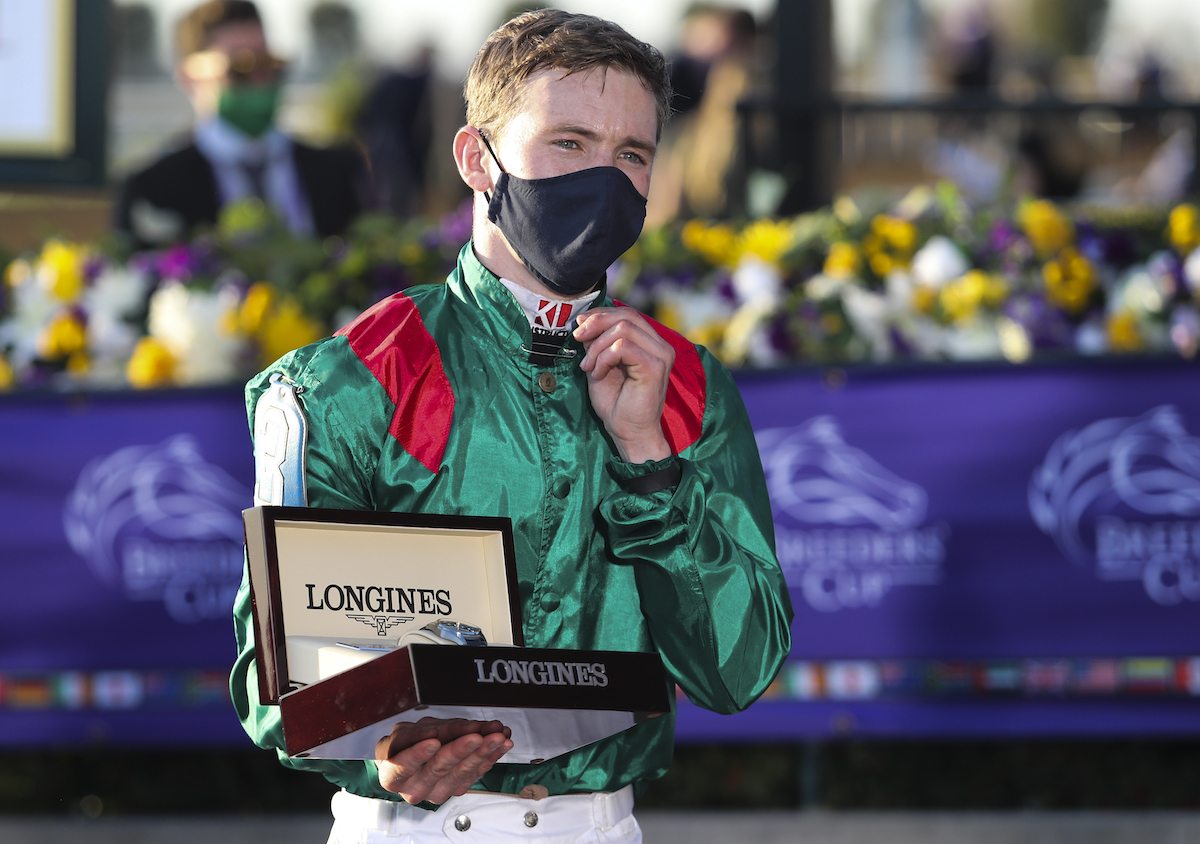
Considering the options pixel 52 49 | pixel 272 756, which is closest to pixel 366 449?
pixel 272 756

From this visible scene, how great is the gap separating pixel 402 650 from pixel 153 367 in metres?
3.50

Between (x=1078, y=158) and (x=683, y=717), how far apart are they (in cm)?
721

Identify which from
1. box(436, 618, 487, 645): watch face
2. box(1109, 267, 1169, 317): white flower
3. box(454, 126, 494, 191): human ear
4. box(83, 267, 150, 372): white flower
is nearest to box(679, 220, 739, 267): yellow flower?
box(1109, 267, 1169, 317): white flower

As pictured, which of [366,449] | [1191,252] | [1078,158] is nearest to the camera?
[366,449]

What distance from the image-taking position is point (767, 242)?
510 cm

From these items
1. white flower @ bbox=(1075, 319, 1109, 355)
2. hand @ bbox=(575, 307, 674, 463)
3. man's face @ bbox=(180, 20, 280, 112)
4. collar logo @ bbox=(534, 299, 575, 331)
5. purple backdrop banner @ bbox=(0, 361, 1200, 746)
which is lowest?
purple backdrop banner @ bbox=(0, 361, 1200, 746)

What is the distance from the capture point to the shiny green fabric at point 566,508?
6.43 feet

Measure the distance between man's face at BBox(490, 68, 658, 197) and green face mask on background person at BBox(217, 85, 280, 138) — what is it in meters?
4.35

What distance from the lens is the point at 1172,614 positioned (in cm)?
441

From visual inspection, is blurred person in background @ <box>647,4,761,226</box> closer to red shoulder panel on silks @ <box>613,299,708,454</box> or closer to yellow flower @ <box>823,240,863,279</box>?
yellow flower @ <box>823,240,863,279</box>

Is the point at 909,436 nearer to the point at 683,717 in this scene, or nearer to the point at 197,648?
the point at 683,717

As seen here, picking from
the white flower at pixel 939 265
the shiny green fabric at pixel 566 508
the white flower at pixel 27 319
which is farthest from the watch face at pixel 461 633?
the white flower at pixel 27 319

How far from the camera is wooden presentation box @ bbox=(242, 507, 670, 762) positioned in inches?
64.7

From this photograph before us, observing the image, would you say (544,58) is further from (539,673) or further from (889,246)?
(889,246)
